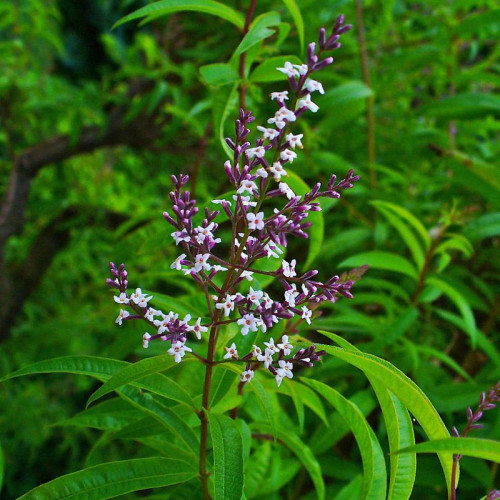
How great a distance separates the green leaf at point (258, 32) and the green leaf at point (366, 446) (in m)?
0.28

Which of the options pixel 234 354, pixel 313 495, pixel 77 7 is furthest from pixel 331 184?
pixel 77 7

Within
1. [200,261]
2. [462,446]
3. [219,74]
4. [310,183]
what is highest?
[310,183]

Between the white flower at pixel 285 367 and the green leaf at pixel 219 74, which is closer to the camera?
the white flower at pixel 285 367

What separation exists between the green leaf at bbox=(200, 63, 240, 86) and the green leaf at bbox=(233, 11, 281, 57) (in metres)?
0.03

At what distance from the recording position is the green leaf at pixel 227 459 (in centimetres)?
34

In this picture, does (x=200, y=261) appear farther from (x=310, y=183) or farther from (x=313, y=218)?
(x=310, y=183)

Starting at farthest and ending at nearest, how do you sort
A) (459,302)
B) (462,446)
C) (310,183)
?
(310,183), (459,302), (462,446)

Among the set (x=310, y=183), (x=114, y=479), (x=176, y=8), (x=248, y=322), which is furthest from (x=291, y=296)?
(x=310, y=183)

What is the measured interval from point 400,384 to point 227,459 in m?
0.12

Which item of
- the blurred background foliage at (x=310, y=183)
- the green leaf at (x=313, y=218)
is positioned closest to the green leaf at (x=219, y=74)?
the blurred background foliage at (x=310, y=183)

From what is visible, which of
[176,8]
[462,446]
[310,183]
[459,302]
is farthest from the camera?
[310,183]

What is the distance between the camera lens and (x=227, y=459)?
0.35 metres

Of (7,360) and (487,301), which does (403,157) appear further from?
(7,360)

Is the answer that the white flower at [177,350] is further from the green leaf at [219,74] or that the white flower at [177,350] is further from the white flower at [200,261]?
the green leaf at [219,74]
